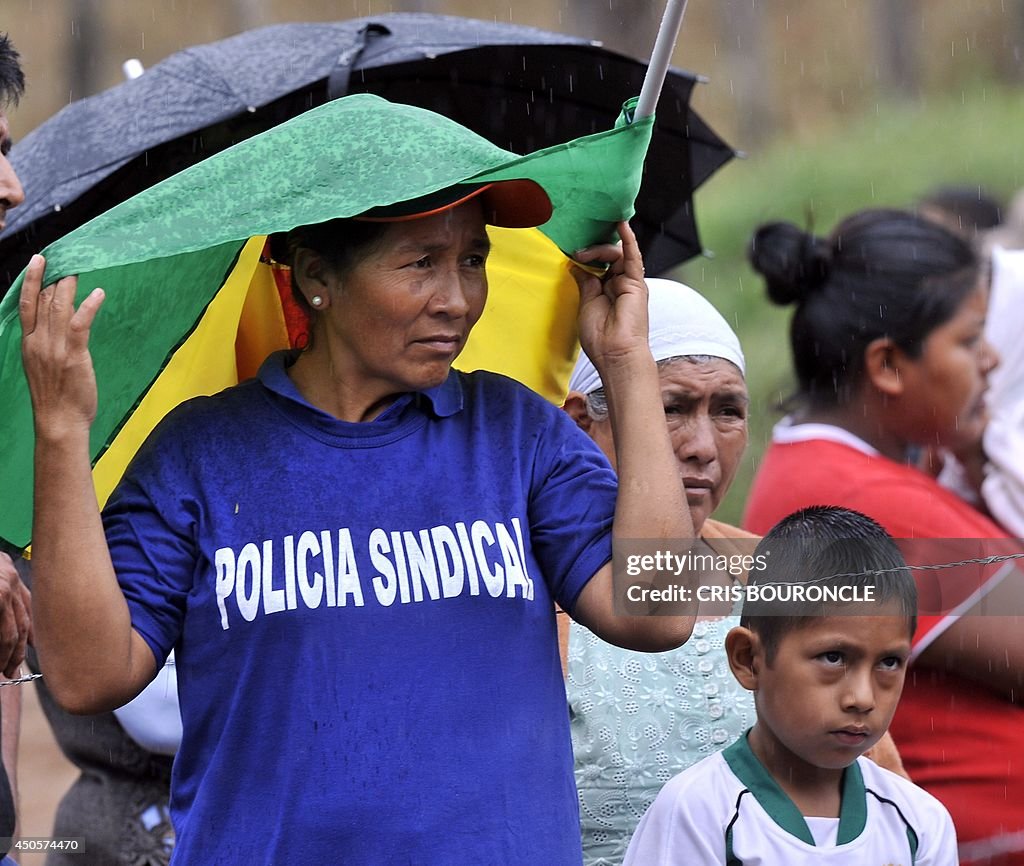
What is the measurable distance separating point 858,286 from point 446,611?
192 cm

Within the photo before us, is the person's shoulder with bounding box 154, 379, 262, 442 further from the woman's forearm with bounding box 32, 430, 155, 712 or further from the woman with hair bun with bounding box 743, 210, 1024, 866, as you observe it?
the woman with hair bun with bounding box 743, 210, 1024, 866

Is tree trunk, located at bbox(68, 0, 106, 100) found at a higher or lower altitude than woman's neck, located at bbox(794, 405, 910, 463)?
higher

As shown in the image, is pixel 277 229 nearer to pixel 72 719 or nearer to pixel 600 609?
pixel 600 609

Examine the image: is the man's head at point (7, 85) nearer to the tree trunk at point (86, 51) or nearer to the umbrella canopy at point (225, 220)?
the umbrella canopy at point (225, 220)

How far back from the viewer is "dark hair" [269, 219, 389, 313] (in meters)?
2.40

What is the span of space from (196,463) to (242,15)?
1874cm

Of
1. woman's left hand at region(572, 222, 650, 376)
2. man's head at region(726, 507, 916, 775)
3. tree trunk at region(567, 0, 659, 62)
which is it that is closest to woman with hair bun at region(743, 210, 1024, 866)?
man's head at region(726, 507, 916, 775)

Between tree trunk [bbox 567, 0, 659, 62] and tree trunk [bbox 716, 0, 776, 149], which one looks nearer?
tree trunk [bbox 567, 0, 659, 62]

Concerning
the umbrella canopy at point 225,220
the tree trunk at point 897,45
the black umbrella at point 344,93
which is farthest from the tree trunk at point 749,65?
the umbrella canopy at point 225,220

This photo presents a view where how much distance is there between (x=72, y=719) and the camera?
3.81 meters

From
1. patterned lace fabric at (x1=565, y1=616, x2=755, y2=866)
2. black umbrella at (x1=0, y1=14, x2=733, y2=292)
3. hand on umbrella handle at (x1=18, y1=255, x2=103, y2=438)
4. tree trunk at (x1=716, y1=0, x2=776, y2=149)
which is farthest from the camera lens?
tree trunk at (x1=716, y1=0, x2=776, y2=149)

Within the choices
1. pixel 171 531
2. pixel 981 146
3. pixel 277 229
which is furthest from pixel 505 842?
pixel 981 146

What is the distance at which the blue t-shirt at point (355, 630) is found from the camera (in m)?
2.27

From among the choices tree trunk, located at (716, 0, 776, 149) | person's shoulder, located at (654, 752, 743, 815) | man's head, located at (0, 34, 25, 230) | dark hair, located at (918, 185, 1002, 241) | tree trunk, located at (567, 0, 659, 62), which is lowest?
person's shoulder, located at (654, 752, 743, 815)
